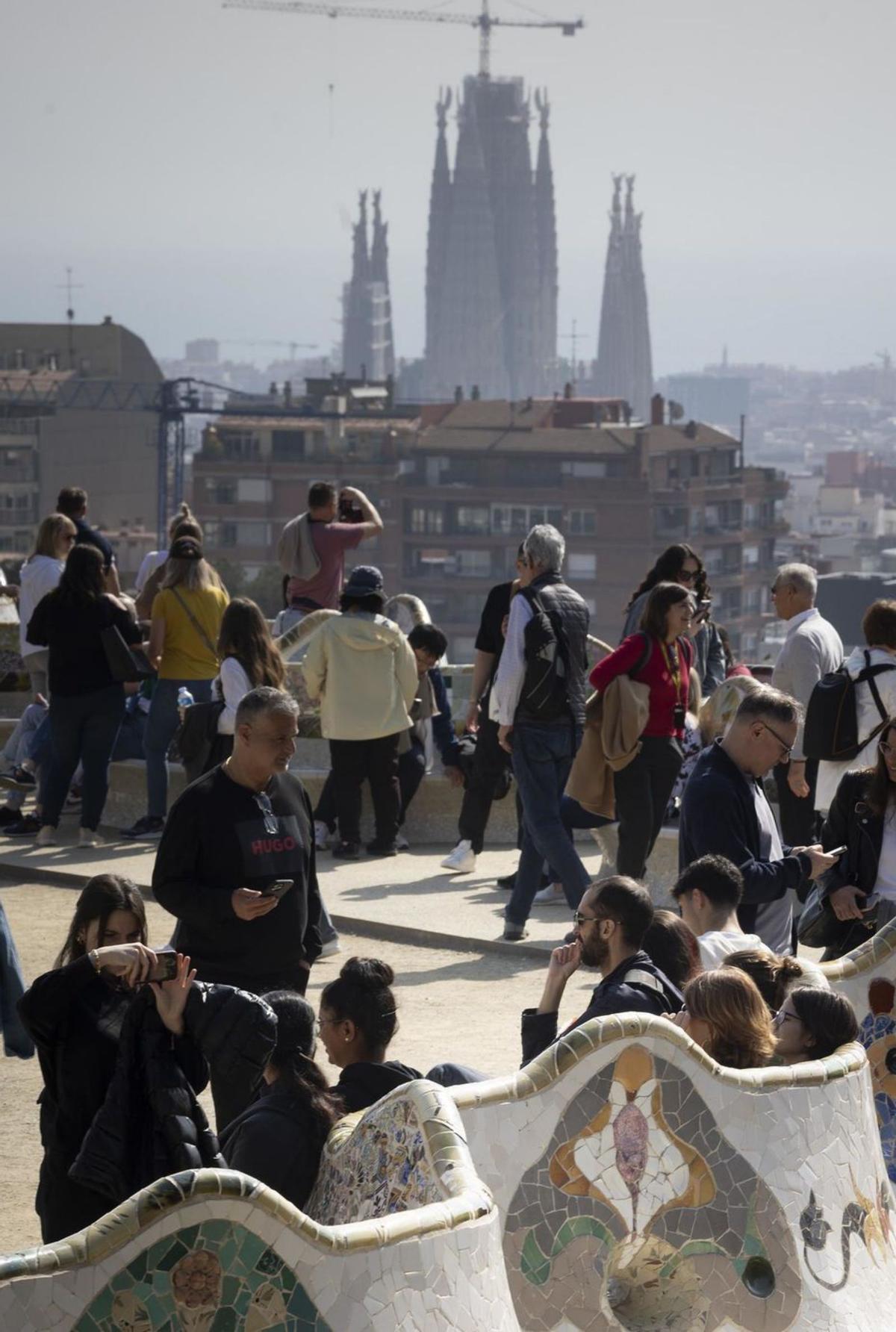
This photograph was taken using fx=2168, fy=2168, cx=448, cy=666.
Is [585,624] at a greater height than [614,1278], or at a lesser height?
greater

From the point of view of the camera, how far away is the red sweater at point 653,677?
7992 millimetres

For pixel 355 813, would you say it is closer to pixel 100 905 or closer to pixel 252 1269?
pixel 100 905

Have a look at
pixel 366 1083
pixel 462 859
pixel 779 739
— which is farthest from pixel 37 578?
pixel 366 1083

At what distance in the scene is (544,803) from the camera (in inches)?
332

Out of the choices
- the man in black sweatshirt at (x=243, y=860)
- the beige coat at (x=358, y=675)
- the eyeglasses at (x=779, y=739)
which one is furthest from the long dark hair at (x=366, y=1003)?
the beige coat at (x=358, y=675)

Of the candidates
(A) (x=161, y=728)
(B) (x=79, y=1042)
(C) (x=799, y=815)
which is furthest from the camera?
(A) (x=161, y=728)

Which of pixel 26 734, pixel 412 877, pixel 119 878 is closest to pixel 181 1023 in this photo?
pixel 119 878

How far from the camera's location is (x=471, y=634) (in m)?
141

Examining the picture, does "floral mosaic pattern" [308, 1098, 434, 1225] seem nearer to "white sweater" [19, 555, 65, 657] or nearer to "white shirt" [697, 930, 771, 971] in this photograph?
"white shirt" [697, 930, 771, 971]

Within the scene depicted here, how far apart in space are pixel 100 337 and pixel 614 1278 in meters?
129

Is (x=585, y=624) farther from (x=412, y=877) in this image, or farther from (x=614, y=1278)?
(x=614, y=1278)

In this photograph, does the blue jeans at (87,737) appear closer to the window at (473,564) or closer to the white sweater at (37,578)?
the white sweater at (37,578)

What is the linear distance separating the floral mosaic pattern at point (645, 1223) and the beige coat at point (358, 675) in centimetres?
580

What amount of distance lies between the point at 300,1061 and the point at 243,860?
3.51ft
